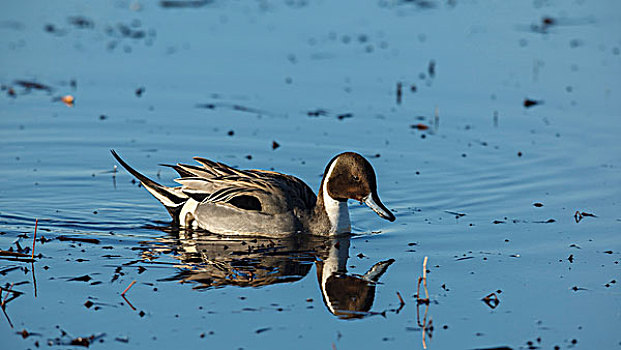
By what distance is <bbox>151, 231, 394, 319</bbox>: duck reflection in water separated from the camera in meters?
8.27

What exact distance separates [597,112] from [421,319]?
8.17 meters

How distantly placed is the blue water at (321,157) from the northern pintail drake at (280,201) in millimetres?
333

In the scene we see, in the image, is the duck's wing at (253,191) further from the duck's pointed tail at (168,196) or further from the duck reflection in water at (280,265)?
the duck reflection in water at (280,265)

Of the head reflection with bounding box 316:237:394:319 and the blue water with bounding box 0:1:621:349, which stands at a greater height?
the blue water with bounding box 0:1:621:349

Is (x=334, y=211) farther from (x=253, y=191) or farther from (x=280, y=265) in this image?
(x=280, y=265)

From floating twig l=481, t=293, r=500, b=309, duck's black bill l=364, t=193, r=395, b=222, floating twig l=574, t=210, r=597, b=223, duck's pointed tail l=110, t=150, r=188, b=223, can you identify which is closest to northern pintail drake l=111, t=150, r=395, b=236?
duck's black bill l=364, t=193, r=395, b=222

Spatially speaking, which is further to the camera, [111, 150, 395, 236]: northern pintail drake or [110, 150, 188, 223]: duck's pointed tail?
[110, 150, 188, 223]: duck's pointed tail

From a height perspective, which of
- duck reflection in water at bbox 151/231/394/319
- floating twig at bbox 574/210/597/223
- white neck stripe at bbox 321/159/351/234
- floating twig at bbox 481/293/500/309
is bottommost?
floating twig at bbox 481/293/500/309

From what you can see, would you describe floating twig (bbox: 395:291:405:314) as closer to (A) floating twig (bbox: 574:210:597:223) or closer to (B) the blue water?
(B) the blue water

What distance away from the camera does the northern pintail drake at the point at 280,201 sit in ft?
32.5

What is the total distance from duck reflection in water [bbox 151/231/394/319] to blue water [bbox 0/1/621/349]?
0.04 meters

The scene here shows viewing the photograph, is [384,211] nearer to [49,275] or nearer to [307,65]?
[49,275]

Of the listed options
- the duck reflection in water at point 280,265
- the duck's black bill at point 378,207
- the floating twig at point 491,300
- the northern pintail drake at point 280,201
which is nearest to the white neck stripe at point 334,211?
the northern pintail drake at point 280,201

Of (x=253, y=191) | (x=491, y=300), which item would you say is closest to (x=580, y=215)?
(x=491, y=300)
